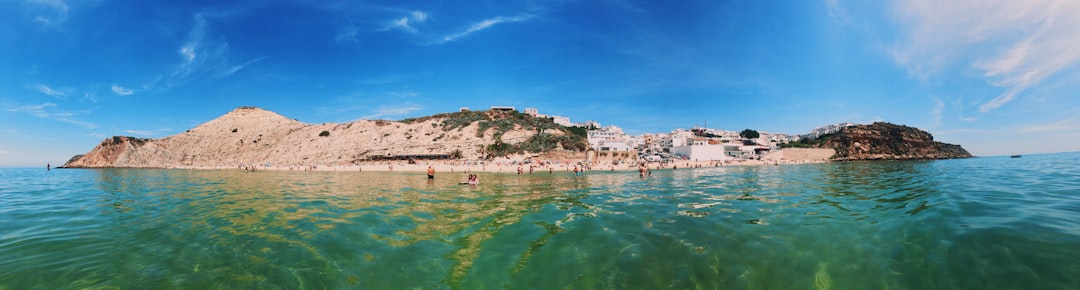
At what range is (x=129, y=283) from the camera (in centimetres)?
642

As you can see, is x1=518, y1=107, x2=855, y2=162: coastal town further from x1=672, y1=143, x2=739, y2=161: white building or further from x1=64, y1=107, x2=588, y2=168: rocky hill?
x1=64, y1=107, x2=588, y2=168: rocky hill

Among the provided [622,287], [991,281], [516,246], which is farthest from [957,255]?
[516,246]

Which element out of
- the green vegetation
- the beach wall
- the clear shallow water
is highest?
the green vegetation

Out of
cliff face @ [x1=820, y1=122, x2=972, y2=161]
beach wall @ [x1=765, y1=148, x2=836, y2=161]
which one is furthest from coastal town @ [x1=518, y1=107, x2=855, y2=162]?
cliff face @ [x1=820, y1=122, x2=972, y2=161]

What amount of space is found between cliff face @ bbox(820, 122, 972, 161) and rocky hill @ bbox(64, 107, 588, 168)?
3063 inches

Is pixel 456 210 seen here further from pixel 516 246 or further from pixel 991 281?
pixel 991 281

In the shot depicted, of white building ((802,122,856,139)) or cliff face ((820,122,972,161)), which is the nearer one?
cliff face ((820,122,972,161))

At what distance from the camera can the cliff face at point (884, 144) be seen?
104 m

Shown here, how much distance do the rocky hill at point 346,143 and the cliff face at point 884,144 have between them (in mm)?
77792

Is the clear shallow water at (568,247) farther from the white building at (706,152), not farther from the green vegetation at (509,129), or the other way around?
the white building at (706,152)

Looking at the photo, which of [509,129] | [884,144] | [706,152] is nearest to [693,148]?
[706,152]

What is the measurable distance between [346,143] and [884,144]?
493 ft

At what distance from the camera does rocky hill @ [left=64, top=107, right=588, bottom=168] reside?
291 ft

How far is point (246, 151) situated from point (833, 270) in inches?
5177
